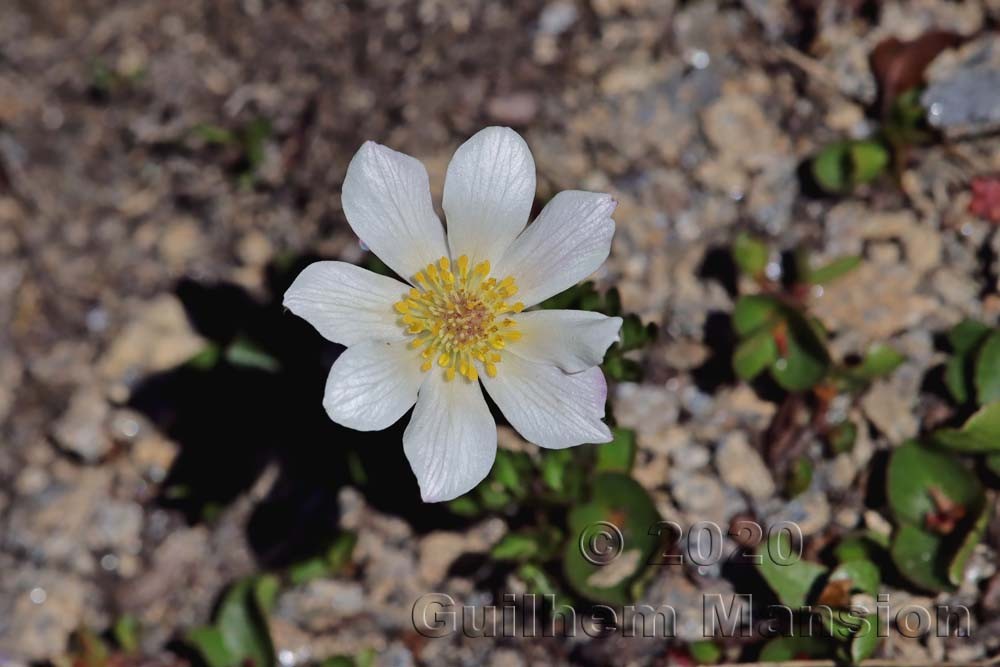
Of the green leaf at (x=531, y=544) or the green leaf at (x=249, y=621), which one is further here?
the green leaf at (x=249, y=621)

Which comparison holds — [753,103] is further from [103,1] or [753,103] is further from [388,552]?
[103,1]

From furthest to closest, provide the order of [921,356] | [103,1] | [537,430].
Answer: [103,1]
[921,356]
[537,430]

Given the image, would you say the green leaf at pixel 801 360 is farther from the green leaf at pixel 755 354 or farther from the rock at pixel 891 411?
the rock at pixel 891 411

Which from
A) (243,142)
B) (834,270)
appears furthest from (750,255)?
(243,142)

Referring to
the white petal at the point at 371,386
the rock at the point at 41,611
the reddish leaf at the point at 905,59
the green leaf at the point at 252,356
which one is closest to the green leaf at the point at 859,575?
the white petal at the point at 371,386

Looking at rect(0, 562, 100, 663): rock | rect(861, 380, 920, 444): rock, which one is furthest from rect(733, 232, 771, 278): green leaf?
rect(0, 562, 100, 663): rock

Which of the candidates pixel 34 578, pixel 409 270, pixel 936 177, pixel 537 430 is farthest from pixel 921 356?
pixel 34 578
